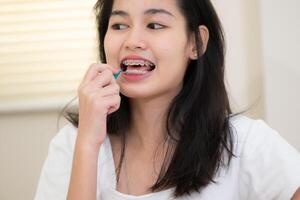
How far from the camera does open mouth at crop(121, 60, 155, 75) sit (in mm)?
904

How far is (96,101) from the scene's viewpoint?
2.73 feet

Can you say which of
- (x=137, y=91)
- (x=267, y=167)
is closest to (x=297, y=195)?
(x=267, y=167)

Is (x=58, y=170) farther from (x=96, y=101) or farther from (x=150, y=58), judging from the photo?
(x=150, y=58)

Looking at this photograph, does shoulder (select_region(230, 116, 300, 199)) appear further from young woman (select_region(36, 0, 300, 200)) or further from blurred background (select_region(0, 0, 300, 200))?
blurred background (select_region(0, 0, 300, 200))

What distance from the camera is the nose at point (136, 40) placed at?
2.90 ft

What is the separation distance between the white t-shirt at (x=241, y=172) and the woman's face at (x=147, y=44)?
0.21 m

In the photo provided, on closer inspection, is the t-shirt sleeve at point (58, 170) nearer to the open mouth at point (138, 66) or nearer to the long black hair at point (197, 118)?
the long black hair at point (197, 118)

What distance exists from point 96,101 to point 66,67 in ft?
2.17

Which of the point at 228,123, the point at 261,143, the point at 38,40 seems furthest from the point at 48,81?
the point at 261,143

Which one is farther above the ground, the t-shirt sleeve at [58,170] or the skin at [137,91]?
the skin at [137,91]

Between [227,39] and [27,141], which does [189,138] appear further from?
[27,141]

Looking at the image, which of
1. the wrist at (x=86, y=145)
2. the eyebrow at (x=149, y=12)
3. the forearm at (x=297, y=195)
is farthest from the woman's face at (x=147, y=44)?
the forearm at (x=297, y=195)

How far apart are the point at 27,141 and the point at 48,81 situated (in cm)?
25

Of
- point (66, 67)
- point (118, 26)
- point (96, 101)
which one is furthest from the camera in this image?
point (66, 67)
